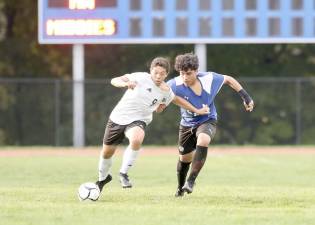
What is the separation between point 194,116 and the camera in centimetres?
1177

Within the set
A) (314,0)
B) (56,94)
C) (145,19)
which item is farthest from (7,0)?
(314,0)

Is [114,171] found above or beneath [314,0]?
beneath

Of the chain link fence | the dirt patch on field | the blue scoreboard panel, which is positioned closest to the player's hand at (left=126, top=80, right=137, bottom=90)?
the dirt patch on field

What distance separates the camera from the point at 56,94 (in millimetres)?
30125

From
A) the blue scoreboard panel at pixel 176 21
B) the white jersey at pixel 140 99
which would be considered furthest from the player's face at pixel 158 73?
the blue scoreboard panel at pixel 176 21

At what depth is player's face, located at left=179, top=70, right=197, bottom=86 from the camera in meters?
11.5

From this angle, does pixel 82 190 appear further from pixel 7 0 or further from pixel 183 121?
pixel 7 0

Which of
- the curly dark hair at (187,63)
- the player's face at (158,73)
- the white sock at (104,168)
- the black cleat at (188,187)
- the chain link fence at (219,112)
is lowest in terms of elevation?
the chain link fence at (219,112)

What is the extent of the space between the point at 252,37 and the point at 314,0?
5.84ft

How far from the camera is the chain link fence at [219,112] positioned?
3008 cm

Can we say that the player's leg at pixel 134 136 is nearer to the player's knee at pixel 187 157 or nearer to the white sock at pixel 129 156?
the white sock at pixel 129 156

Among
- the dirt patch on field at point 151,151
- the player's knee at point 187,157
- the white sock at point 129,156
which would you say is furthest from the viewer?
the dirt patch on field at point 151,151

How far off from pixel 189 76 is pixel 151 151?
51.2 ft

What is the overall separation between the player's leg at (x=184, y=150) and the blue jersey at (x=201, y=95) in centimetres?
10
